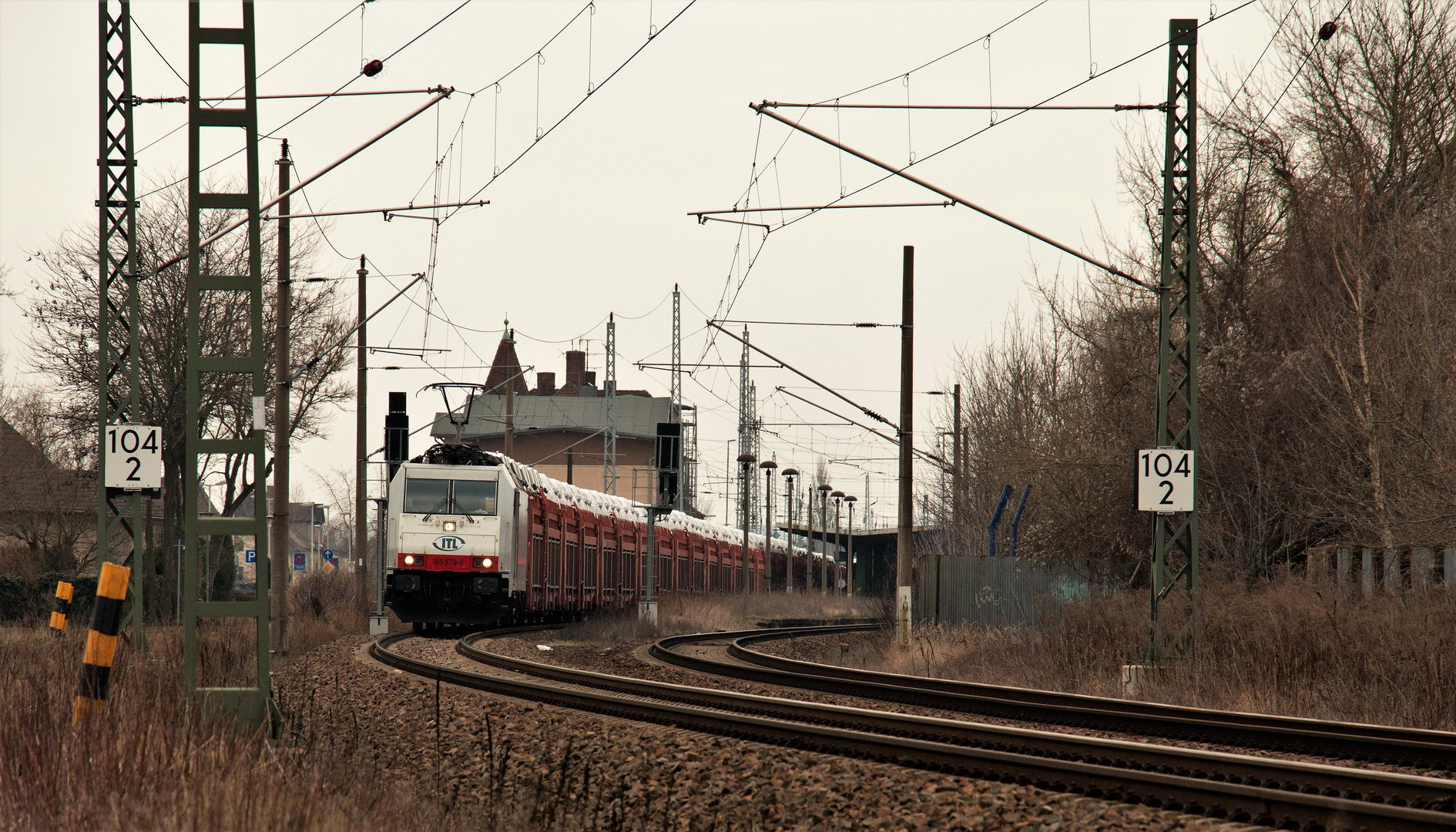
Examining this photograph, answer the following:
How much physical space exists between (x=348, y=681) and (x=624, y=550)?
24.1 meters

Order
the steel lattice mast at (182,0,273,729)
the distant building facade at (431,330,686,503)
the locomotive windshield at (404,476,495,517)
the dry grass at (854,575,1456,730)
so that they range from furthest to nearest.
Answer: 1. the distant building facade at (431,330,686,503)
2. the locomotive windshield at (404,476,495,517)
3. the dry grass at (854,575,1456,730)
4. the steel lattice mast at (182,0,273,729)

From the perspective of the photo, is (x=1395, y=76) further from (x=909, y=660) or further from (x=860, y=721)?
(x=860, y=721)

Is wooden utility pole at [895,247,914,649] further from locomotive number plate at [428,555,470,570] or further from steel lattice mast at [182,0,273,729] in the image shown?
steel lattice mast at [182,0,273,729]

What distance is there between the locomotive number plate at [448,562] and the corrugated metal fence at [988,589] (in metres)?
8.92

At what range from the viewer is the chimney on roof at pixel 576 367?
10856cm

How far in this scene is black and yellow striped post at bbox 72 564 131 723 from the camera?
8.09 metres

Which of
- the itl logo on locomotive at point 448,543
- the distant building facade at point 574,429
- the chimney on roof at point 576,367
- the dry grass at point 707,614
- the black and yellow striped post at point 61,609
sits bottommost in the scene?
the dry grass at point 707,614

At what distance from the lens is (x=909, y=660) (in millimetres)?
21234

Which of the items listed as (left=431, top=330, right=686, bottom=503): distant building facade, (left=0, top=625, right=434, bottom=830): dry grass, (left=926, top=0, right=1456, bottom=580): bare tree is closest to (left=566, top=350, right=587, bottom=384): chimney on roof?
(left=431, top=330, right=686, bottom=503): distant building facade

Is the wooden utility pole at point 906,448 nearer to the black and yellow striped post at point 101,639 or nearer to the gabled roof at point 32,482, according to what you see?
the black and yellow striped post at point 101,639

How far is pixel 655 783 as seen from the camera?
8852 millimetres

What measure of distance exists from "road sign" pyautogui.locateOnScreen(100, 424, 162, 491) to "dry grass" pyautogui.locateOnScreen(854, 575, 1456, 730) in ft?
34.6

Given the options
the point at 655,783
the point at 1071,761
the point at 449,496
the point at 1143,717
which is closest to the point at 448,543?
the point at 449,496

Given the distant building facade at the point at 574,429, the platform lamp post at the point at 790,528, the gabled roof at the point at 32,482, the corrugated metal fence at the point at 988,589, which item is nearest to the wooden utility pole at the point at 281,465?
the corrugated metal fence at the point at 988,589
